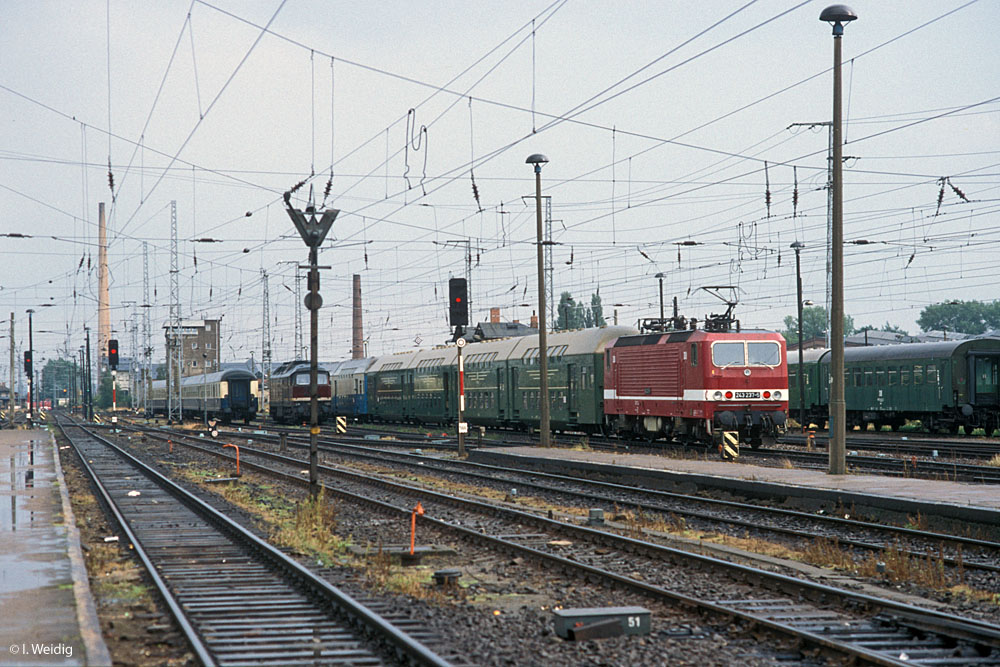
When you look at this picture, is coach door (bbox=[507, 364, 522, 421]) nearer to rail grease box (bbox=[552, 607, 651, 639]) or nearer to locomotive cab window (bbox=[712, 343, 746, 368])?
locomotive cab window (bbox=[712, 343, 746, 368])

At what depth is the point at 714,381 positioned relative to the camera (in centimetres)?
2858

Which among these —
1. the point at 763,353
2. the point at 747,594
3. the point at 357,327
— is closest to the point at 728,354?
the point at 763,353

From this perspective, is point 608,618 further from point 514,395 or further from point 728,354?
point 514,395

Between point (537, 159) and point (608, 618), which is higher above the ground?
point (537, 159)

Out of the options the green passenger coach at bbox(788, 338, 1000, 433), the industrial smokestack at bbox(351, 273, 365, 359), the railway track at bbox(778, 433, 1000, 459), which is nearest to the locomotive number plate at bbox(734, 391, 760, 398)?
the railway track at bbox(778, 433, 1000, 459)

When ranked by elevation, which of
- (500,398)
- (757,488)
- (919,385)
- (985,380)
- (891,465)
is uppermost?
(985,380)

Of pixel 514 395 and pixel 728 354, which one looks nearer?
pixel 728 354

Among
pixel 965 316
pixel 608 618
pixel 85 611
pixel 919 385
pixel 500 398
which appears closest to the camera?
pixel 608 618

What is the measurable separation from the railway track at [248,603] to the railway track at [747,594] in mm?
2885

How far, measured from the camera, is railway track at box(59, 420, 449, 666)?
8.70 m

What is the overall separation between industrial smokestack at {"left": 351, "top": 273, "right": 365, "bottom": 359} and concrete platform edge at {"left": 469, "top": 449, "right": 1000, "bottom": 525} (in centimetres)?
6371

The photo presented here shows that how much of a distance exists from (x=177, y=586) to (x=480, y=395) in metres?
35.2

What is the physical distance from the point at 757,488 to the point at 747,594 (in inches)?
341

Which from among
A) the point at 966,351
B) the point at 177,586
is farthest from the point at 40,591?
the point at 966,351
